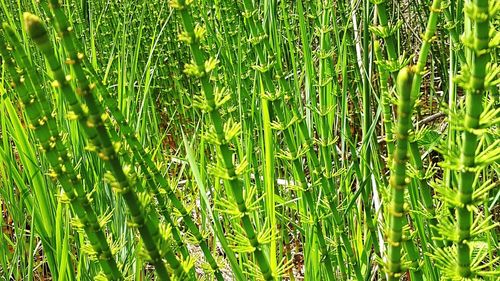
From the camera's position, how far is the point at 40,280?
5.26 ft

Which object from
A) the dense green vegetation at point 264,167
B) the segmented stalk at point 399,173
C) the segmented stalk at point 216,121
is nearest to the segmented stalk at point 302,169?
the dense green vegetation at point 264,167

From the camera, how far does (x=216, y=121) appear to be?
2.40ft

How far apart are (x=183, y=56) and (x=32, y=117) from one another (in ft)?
5.89

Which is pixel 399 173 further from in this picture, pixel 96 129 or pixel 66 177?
pixel 66 177

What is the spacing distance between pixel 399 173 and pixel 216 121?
26cm

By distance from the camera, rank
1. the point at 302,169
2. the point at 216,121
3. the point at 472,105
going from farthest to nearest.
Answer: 1. the point at 302,169
2. the point at 216,121
3. the point at 472,105

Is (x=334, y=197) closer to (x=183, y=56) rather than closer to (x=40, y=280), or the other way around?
(x=40, y=280)

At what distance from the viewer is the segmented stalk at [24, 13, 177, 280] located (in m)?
0.56

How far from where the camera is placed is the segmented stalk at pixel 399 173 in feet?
1.62

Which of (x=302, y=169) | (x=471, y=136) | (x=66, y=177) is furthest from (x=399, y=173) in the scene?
(x=302, y=169)

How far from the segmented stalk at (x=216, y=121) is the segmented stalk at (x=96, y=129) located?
0.13m

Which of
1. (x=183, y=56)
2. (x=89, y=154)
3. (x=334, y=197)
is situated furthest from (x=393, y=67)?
(x=183, y=56)

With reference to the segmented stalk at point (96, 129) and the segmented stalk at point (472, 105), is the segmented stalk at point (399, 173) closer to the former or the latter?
the segmented stalk at point (472, 105)

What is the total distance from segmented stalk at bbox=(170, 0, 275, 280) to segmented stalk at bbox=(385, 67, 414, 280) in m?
0.19
